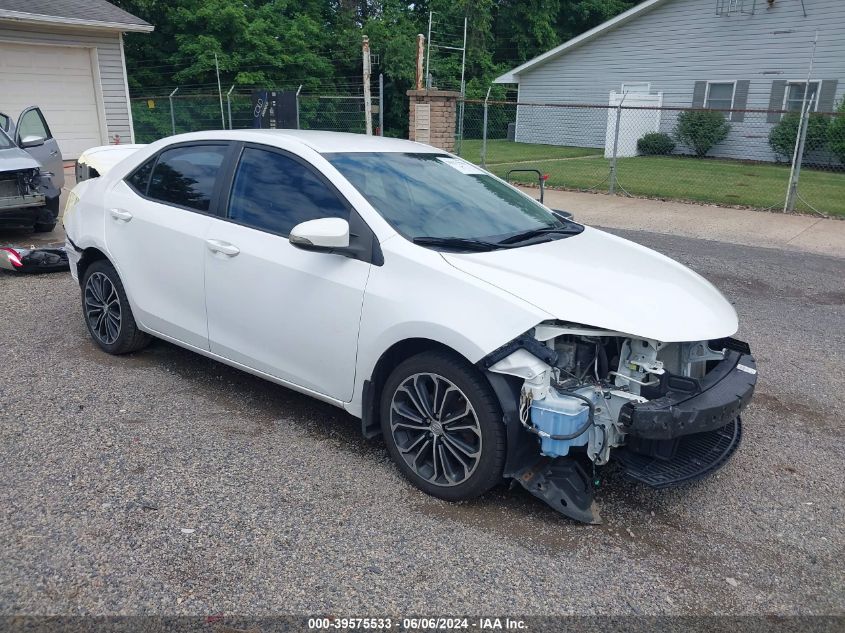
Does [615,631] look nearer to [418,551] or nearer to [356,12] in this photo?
[418,551]

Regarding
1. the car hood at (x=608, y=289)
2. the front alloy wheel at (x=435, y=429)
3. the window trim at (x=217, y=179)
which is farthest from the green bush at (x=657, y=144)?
the front alloy wheel at (x=435, y=429)

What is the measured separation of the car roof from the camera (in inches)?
165

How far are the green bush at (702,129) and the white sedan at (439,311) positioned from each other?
19.5m

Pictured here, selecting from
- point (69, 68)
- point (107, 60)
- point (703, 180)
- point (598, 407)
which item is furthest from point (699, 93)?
point (598, 407)

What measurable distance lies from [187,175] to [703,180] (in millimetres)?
14940

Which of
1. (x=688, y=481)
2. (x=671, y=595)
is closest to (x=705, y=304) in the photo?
(x=688, y=481)

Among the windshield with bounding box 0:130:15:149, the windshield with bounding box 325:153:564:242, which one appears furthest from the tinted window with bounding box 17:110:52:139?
the windshield with bounding box 325:153:564:242

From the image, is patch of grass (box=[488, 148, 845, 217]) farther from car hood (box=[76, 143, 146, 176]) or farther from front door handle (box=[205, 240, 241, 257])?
front door handle (box=[205, 240, 241, 257])

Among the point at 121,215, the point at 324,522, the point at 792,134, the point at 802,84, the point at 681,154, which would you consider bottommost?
the point at 681,154

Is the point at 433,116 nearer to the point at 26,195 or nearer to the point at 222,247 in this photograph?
the point at 26,195

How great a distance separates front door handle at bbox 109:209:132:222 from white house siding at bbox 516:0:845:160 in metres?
21.3

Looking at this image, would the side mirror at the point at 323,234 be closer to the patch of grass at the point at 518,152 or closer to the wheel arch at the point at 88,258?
the wheel arch at the point at 88,258

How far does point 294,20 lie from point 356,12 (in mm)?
5037

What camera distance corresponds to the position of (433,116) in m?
15.1
